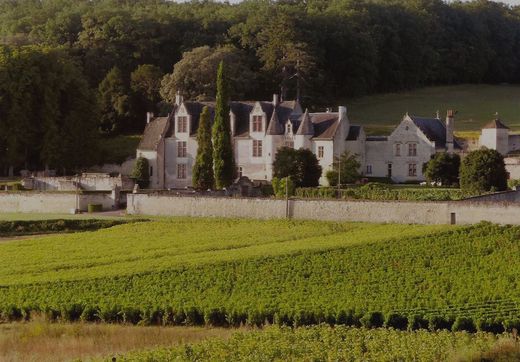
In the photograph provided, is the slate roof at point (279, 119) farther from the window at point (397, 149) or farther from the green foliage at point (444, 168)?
the green foliage at point (444, 168)

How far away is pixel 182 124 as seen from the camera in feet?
242

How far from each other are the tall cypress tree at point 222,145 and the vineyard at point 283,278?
47.1ft

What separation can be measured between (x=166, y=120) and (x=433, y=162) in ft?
62.4

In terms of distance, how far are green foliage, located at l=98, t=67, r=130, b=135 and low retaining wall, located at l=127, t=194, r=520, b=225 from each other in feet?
97.0

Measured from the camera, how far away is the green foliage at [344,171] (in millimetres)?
67312

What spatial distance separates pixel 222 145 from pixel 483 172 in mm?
14797

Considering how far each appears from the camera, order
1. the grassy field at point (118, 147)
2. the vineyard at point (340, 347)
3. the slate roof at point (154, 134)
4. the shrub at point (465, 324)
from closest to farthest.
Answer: the vineyard at point (340, 347)
the shrub at point (465, 324)
the slate roof at point (154, 134)
the grassy field at point (118, 147)

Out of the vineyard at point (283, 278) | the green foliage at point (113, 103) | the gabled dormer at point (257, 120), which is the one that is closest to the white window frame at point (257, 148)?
the gabled dormer at point (257, 120)

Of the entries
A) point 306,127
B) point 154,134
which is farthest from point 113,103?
point 306,127

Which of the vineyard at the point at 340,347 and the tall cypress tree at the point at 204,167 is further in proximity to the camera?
the tall cypress tree at the point at 204,167

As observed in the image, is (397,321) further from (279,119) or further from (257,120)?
(257,120)

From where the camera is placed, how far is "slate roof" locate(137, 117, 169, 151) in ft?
244

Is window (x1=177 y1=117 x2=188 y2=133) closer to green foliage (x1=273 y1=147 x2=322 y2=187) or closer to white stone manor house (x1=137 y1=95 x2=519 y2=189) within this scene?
white stone manor house (x1=137 y1=95 x2=519 y2=189)

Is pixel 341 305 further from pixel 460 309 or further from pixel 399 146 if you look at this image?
pixel 399 146
